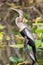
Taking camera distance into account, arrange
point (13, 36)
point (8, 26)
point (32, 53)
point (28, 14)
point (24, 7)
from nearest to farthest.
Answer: point (32, 53) → point (13, 36) → point (8, 26) → point (28, 14) → point (24, 7)

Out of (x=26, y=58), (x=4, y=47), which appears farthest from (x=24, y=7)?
(x=26, y=58)

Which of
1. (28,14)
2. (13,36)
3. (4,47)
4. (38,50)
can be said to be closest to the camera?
(38,50)

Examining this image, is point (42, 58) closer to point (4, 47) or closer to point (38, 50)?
point (38, 50)

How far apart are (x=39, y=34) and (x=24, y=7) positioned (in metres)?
1.19

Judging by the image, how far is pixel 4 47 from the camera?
5.27ft

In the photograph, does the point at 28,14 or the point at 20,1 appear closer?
the point at 28,14

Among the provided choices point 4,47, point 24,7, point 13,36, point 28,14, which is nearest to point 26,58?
point 4,47

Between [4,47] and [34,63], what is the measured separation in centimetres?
42

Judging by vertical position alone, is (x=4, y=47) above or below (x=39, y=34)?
below

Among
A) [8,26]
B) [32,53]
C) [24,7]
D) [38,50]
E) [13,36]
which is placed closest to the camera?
[32,53]

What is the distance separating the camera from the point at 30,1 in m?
2.73

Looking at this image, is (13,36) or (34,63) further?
(13,36)

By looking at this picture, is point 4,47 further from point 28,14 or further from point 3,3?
point 3,3

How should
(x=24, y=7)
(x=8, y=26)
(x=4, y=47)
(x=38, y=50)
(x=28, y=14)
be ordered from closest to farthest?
(x=38, y=50), (x=4, y=47), (x=8, y=26), (x=28, y=14), (x=24, y=7)
